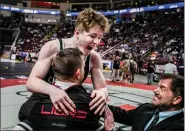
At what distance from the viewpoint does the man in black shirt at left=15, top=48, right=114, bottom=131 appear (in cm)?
134

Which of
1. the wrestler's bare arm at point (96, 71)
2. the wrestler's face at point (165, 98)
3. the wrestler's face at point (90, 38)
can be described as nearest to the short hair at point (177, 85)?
the wrestler's face at point (165, 98)

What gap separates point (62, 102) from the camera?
1.37 meters

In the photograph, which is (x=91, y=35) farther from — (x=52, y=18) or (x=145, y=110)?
(x=52, y=18)

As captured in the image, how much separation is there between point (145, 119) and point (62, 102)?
2.79 feet

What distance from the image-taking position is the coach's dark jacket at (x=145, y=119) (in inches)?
69.2

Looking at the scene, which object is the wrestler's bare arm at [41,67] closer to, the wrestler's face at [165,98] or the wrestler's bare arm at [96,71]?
the wrestler's bare arm at [96,71]

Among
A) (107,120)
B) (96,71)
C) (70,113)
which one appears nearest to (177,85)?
(96,71)

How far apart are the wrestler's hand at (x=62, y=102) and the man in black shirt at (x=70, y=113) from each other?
18mm

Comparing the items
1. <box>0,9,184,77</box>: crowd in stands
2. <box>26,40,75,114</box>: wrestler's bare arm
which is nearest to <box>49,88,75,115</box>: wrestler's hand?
<box>26,40,75,114</box>: wrestler's bare arm

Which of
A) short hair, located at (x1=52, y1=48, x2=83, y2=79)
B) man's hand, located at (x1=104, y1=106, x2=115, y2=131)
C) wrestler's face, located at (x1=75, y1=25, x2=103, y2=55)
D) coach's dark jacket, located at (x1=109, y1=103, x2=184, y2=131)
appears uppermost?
wrestler's face, located at (x1=75, y1=25, x2=103, y2=55)

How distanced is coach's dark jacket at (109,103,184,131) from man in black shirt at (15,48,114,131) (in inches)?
22.2

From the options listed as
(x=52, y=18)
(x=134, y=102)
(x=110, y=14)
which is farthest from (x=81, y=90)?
(x=52, y=18)

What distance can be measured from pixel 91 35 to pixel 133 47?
19181 millimetres

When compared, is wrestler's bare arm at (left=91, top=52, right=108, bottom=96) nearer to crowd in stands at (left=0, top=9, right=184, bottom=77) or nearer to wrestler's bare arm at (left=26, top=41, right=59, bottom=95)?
wrestler's bare arm at (left=26, top=41, right=59, bottom=95)
